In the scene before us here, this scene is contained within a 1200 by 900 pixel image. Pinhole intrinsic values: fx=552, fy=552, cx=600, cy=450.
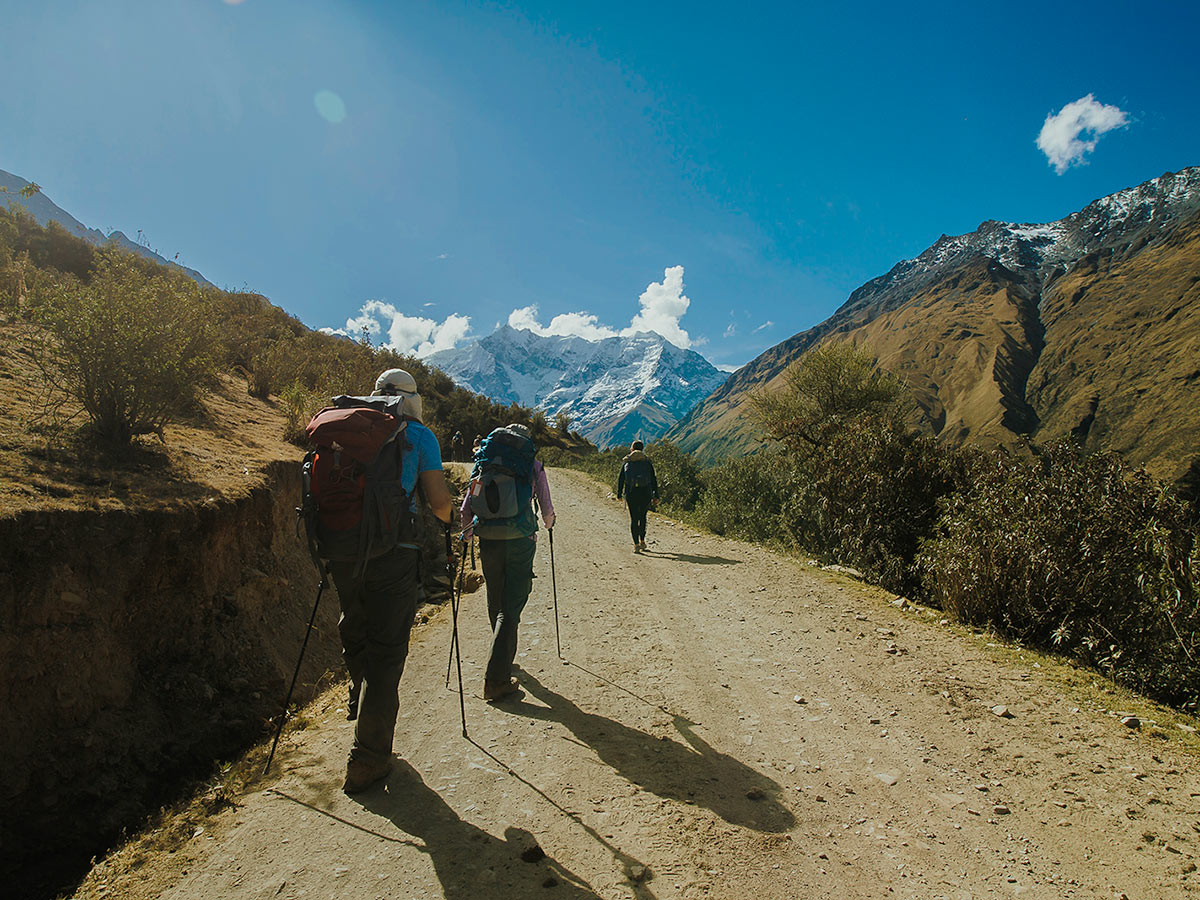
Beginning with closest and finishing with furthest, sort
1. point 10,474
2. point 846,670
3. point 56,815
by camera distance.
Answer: point 56,815 → point 10,474 → point 846,670

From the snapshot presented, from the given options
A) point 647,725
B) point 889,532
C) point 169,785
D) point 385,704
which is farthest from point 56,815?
point 889,532

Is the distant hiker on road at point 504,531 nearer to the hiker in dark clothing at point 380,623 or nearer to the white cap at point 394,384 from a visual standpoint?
the white cap at point 394,384

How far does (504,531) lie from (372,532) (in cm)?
169

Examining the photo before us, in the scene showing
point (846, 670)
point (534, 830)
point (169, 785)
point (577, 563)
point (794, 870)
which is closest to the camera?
point (794, 870)

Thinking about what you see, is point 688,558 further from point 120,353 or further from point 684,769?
point 120,353

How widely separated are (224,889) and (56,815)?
2.29 m

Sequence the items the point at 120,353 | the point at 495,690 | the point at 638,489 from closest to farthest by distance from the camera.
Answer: the point at 495,690 → the point at 120,353 → the point at 638,489

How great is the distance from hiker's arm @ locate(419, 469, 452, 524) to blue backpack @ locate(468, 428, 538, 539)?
1.01m

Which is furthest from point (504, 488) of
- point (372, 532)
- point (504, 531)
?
point (372, 532)

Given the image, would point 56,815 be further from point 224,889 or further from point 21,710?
point 224,889

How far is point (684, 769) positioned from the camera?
3879 millimetres

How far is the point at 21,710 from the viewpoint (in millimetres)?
4059

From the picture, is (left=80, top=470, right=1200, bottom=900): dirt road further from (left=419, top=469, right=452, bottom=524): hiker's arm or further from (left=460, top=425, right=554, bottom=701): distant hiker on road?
(left=419, top=469, right=452, bottom=524): hiker's arm

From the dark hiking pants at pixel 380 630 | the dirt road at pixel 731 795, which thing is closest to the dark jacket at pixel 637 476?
the dirt road at pixel 731 795
